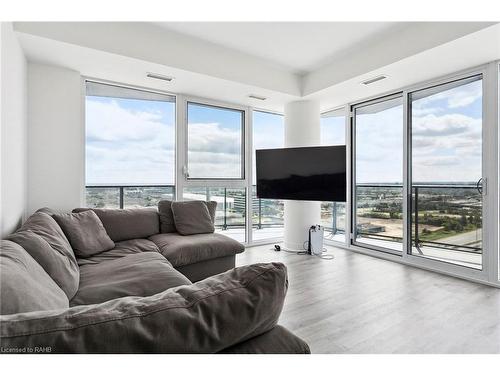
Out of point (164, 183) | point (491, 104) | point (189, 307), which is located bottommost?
point (189, 307)

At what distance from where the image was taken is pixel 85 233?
7.83 ft

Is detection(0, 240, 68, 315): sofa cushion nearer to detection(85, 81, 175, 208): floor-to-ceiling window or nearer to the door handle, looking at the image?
detection(85, 81, 175, 208): floor-to-ceiling window

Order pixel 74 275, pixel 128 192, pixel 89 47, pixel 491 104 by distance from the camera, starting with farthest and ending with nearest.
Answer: pixel 128 192 < pixel 491 104 < pixel 89 47 < pixel 74 275

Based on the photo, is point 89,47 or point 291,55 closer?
point 89,47

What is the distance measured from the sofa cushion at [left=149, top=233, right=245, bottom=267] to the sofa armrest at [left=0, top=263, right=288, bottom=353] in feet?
6.34

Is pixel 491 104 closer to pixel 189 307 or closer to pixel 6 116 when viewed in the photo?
pixel 189 307

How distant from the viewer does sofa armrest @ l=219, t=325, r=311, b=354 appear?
27.6 inches

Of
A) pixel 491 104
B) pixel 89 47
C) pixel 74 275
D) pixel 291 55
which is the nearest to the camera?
pixel 74 275

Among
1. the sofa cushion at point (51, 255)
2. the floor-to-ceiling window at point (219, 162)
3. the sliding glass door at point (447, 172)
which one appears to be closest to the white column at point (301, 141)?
the floor-to-ceiling window at point (219, 162)

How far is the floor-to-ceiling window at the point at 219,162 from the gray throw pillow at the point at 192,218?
782mm

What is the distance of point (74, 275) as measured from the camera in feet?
5.55

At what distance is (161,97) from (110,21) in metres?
1.31

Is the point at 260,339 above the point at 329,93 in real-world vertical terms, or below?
below

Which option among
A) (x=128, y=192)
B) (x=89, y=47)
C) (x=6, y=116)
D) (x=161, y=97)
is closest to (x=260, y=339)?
(x=6, y=116)
